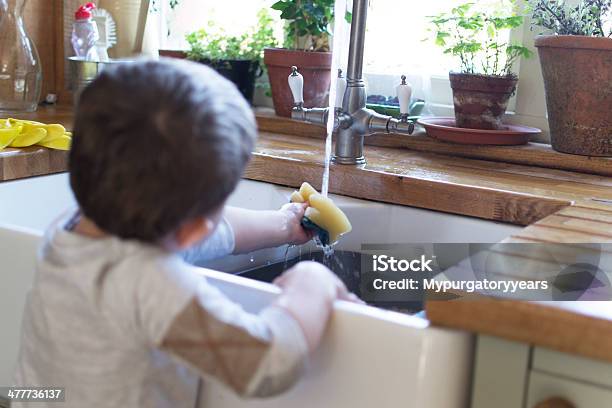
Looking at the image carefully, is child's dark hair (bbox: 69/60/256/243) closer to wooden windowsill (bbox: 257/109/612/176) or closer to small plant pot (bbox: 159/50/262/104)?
wooden windowsill (bbox: 257/109/612/176)

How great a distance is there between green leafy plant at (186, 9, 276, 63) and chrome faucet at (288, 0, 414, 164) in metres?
0.57

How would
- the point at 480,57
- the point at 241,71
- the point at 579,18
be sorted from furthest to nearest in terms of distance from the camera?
the point at 241,71 → the point at 480,57 → the point at 579,18

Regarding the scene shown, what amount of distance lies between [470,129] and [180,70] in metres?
1.00

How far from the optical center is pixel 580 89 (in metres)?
1.47

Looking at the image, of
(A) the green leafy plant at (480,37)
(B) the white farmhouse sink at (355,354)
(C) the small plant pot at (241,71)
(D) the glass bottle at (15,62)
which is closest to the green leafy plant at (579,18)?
(A) the green leafy plant at (480,37)

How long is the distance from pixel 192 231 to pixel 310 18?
1256 mm

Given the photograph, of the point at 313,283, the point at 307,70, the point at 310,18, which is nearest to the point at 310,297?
the point at 313,283

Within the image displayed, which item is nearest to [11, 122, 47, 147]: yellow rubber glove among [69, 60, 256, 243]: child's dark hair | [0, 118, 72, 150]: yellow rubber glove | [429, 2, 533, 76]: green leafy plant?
[0, 118, 72, 150]: yellow rubber glove

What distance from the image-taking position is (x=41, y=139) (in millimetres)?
1407

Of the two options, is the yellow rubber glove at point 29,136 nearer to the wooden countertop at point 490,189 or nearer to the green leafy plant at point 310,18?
the wooden countertop at point 490,189

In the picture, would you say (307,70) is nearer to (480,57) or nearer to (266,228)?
(480,57)

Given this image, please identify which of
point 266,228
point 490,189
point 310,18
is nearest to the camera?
point 266,228

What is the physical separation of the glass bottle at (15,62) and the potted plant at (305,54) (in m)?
0.54

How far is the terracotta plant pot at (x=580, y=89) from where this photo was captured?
1438 mm
